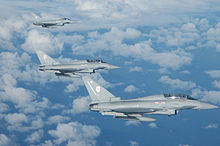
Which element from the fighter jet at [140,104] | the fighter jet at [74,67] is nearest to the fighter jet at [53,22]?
the fighter jet at [74,67]

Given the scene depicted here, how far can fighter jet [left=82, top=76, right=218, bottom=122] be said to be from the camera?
165 feet

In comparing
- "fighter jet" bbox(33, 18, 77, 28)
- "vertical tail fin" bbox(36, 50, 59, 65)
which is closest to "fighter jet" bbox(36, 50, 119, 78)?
"vertical tail fin" bbox(36, 50, 59, 65)

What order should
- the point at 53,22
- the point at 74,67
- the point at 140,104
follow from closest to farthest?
the point at 140,104
the point at 74,67
the point at 53,22

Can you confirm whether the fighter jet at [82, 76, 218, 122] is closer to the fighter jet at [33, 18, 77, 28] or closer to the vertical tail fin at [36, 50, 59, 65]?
the vertical tail fin at [36, 50, 59, 65]

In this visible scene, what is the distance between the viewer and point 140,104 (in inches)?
2034

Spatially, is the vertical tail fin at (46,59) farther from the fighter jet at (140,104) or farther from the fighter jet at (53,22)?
the fighter jet at (140,104)

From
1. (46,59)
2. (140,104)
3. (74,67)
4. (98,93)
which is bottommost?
(140,104)

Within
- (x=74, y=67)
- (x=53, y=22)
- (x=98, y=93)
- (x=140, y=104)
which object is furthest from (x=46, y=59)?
(x=140, y=104)

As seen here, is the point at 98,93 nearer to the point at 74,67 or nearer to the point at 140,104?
the point at 140,104

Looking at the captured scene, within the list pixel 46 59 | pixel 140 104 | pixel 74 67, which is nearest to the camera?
pixel 140 104

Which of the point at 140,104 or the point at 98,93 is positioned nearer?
the point at 140,104

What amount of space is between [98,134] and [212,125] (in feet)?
240

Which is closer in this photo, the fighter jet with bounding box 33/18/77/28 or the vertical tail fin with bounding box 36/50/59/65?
the vertical tail fin with bounding box 36/50/59/65

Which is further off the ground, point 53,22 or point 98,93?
point 53,22
